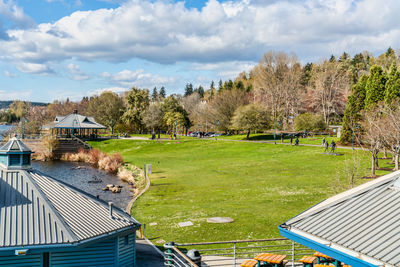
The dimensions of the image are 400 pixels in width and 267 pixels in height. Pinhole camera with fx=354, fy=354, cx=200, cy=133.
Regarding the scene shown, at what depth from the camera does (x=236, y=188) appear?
3300 centimetres

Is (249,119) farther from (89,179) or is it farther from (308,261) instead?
(308,261)

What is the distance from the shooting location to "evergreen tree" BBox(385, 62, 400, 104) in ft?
143

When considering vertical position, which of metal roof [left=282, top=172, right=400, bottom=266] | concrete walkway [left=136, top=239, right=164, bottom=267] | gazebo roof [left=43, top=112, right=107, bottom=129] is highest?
gazebo roof [left=43, top=112, right=107, bottom=129]

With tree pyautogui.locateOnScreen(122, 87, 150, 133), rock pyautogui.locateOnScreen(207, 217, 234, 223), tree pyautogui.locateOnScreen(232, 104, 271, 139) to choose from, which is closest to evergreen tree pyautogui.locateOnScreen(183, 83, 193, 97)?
tree pyautogui.locateOnScreen(122, 87, 150, 133)

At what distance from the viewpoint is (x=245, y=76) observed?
163 m

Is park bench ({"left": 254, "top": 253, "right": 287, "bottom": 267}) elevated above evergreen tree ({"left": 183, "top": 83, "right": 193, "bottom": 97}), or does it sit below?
below

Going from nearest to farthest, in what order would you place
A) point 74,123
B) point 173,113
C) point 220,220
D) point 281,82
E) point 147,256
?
1. point 147,256
2. point 220,220
3. point 74,123
4. point 281,82
5. point 173,113

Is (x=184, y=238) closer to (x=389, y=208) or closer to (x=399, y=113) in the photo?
(x=389, y=208)

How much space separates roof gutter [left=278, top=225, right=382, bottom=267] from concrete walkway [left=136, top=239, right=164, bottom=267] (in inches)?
317

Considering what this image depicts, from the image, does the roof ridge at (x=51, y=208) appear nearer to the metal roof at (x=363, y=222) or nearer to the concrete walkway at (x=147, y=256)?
the concrete walkway at (x=147, y=256)

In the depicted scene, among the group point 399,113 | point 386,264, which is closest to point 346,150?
point 399,113

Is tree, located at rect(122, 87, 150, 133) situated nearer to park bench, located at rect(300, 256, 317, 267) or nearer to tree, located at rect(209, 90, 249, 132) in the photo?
tree, located at rect(209, 90, 249, 132)

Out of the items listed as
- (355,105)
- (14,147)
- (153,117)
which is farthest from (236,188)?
(153,117)

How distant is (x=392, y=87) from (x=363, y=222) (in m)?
40.7
